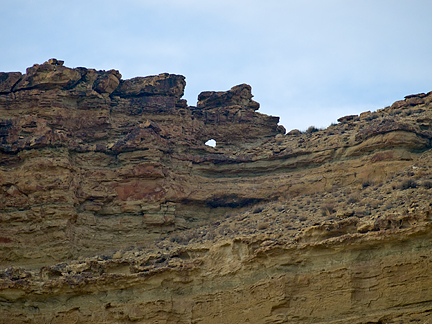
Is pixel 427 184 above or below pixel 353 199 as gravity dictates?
above

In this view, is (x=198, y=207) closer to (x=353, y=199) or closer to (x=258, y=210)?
(x=258, y=210)

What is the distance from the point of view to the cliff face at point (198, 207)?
21.2 metres

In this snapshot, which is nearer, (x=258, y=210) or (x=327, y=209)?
(x=327, y=209)

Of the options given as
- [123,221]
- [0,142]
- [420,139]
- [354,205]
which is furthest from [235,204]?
[0,142]

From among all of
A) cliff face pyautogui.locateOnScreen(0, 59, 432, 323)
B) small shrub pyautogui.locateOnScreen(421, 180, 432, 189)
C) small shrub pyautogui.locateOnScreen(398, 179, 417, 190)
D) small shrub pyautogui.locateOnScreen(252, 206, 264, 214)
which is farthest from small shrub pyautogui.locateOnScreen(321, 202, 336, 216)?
small shrub pyautogui.locateOnScreen(252, 206, 264, 214)

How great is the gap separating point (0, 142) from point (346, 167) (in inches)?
762

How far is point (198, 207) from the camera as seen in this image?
32.3 m

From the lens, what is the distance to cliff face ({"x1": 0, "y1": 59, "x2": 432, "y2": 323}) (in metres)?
21.2

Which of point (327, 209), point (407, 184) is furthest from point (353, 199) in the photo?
point (407, 184)

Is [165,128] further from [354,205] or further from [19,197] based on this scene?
[354,205]

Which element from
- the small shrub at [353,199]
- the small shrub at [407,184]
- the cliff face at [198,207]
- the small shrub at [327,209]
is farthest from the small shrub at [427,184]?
the small shrub at [327,209]

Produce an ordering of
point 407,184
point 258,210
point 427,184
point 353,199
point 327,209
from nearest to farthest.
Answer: point 427,184 < point 407,184 < point 327,209 < point 353,199 < point 258,210

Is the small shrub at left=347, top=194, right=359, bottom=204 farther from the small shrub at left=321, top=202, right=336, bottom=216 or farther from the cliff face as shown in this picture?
the small shrub at left=321, top=202, right=336, bottom=216

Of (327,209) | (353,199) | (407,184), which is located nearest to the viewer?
(407,184)
